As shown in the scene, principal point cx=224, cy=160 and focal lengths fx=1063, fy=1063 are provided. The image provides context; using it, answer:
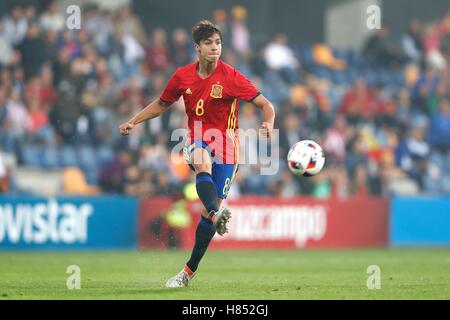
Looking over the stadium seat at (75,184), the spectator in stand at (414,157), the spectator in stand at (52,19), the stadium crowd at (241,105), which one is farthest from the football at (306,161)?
the spectator in stand at (414,157)

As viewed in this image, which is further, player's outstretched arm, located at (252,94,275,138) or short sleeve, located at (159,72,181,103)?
short sleeve, located at (159,72,181,103)

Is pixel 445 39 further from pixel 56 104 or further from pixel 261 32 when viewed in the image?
pixel 56 104

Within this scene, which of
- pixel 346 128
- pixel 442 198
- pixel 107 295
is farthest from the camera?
pixel 346 128

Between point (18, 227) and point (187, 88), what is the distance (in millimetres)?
7601

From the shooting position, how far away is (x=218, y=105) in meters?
11.0

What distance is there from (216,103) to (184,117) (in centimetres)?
970

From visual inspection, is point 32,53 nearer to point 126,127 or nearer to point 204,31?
point 126,127

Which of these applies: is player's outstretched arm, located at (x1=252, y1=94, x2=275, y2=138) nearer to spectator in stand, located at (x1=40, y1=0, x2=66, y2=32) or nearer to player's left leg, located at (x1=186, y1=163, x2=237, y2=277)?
player's left leg, located at (x1=186, y1=163, x2=237, y2=277)

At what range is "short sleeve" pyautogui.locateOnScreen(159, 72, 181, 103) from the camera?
36.5 ft

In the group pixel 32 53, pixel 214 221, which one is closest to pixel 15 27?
pixel 32 53

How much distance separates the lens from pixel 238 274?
1293 cm

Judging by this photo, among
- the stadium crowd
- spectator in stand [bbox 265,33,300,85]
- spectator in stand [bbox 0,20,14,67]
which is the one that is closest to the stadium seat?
the stadium crowd
